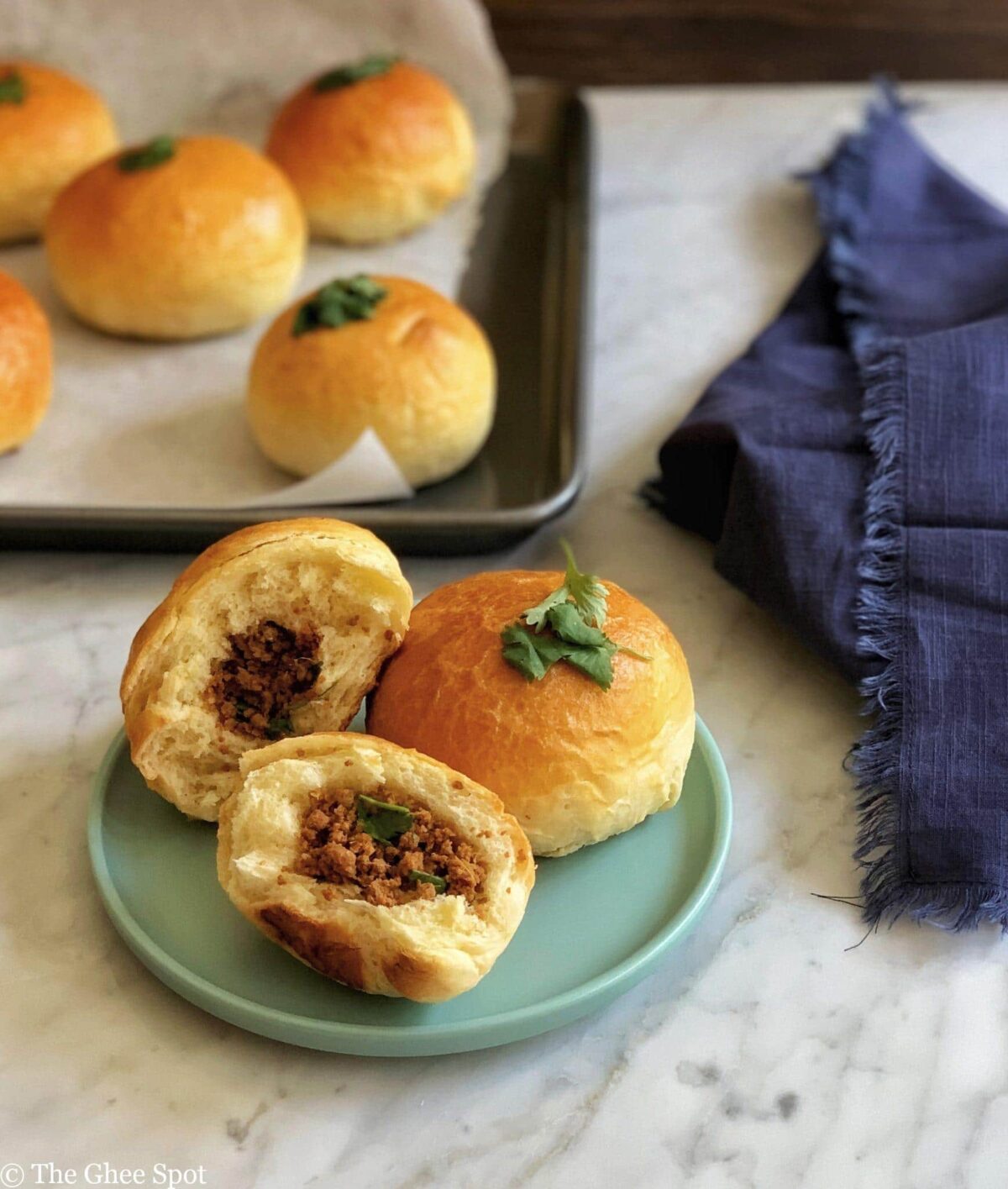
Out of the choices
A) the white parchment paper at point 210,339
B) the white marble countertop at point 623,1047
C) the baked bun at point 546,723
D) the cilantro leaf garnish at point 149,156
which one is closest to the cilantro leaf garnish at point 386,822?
the baked bun at point 546,723

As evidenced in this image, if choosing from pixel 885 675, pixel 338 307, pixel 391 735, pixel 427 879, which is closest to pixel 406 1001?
pixel 427 879

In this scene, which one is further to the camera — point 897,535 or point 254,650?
point 897,535

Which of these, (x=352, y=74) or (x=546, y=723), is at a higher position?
(x=352, y=74)

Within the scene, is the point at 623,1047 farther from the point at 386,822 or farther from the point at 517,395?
the point at 517,395

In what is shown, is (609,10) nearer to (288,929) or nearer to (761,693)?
(761,693)

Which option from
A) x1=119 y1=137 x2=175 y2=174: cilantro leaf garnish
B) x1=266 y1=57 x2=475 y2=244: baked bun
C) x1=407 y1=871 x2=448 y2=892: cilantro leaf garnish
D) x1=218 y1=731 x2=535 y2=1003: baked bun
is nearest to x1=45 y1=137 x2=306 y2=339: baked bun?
x1=119 y1=137 x2=175 y2=174: cilantro leaf garnish

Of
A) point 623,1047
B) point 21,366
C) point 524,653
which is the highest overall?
point 524,653
